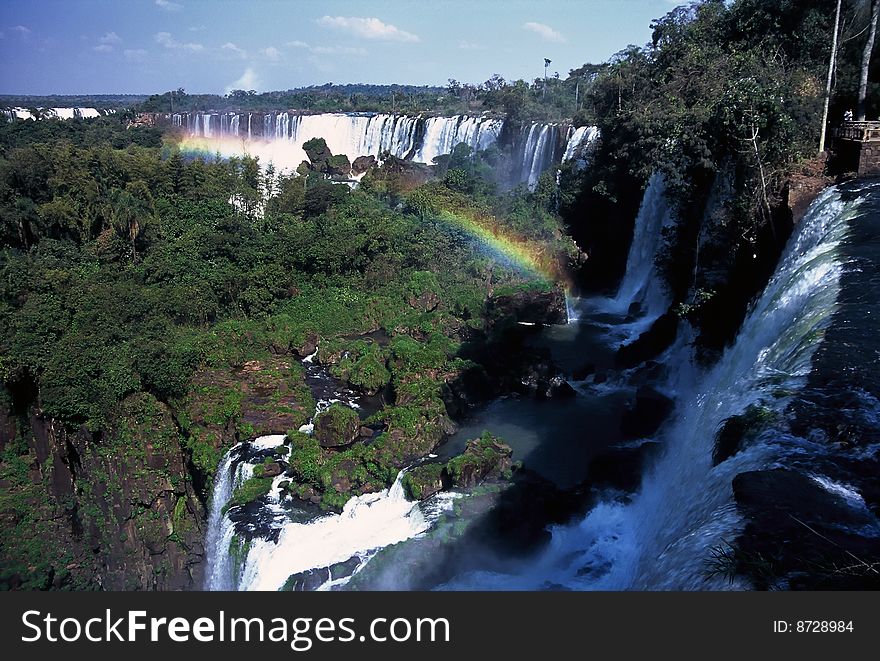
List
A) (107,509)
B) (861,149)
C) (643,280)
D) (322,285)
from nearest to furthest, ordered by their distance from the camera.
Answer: (861,149) → (107,509) → (643,280) → (322,285)

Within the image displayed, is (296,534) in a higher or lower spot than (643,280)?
lower

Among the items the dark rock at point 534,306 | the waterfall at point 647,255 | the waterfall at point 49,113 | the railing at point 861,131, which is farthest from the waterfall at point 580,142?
the waterfall at point 49,113

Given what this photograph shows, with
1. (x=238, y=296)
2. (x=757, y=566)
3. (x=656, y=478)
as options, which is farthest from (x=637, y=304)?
(x=757, y=566)

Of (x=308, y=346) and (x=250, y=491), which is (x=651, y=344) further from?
(x=250, y=491)

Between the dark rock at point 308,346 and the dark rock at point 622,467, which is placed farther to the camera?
the dark rock at point 308,346

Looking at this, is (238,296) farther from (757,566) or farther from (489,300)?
(757,566)

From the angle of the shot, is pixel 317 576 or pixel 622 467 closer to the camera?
pixel 317 576

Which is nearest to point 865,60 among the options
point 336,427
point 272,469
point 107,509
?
point 336,427

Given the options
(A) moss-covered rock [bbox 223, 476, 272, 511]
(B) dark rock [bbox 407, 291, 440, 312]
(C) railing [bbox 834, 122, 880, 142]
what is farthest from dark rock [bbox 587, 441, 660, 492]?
(B) dark rock [bbox 407, 291, 440, 312]

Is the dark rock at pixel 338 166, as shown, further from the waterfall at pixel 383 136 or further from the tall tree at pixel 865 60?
the tall tree at pixel 865 60
